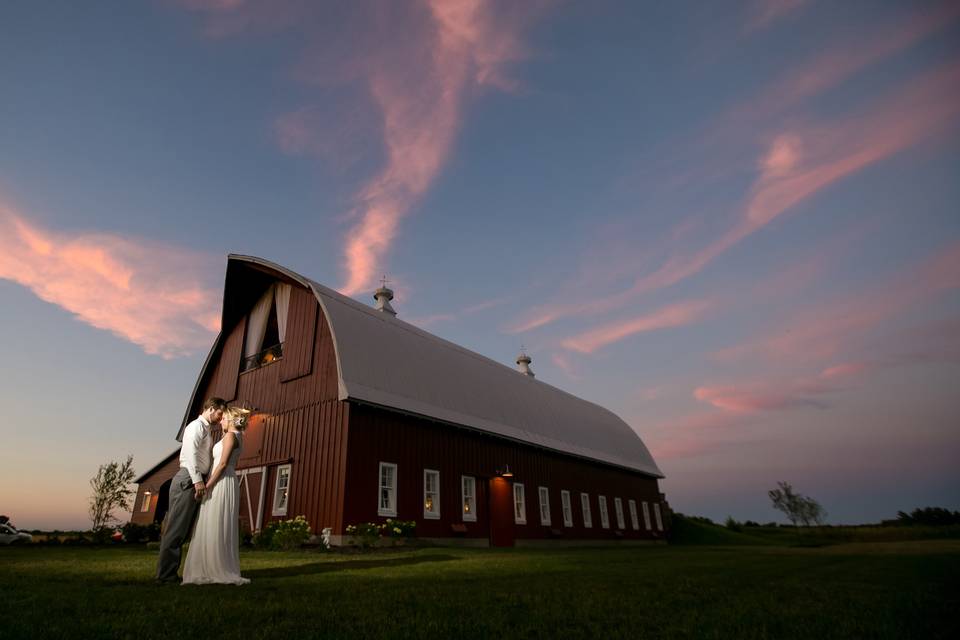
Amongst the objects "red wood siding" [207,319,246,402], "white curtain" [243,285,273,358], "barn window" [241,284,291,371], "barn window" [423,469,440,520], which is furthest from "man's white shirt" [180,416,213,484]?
"red wood siding" [207,319,246,402]

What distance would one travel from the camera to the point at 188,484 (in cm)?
690

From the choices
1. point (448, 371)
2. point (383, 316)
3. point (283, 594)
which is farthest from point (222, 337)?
point (283, 594)

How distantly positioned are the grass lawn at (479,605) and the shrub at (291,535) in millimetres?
6213

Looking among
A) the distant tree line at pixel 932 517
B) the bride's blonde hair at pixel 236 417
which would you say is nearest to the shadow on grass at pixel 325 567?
the bride's blonde hair at pixel 236 417

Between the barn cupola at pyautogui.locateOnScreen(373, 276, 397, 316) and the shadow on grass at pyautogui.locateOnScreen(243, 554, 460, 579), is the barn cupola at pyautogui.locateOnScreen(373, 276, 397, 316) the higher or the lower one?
the higher one

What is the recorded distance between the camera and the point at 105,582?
6.28 metres

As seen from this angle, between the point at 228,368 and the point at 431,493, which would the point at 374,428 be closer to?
the point at 431,493

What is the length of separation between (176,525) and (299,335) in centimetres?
1219

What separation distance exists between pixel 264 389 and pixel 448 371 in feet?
21.7

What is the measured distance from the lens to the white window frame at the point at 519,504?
2059 cm

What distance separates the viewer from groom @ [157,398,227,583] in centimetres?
648

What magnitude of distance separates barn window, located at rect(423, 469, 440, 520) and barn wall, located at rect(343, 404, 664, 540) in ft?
0.55

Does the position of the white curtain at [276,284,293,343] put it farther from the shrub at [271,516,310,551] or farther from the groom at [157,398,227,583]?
the groom at [157,398,227,583]

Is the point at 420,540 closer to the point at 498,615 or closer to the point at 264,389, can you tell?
the point at 264,389
